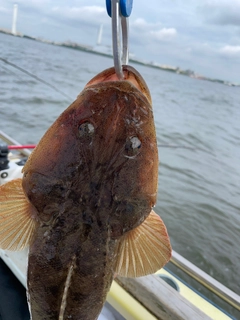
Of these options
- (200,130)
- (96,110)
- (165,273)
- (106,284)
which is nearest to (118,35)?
(96,110)

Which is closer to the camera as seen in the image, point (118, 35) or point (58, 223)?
point (118, 35)

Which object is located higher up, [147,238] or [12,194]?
[12,194]

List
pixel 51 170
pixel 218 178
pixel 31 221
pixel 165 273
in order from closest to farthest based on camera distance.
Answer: pixel 51 170
pixel 31 221
pixel 165 273
pixel 218 178

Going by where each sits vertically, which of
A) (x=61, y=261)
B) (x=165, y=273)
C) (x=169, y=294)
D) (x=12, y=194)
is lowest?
(x=165, y=273)

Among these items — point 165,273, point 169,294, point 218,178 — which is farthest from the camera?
point 218,178

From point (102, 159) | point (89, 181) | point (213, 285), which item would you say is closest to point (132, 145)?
point (102, 159)

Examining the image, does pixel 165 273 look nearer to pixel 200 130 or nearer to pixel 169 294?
pixel 169 294

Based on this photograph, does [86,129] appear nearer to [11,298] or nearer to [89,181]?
[89,181]
